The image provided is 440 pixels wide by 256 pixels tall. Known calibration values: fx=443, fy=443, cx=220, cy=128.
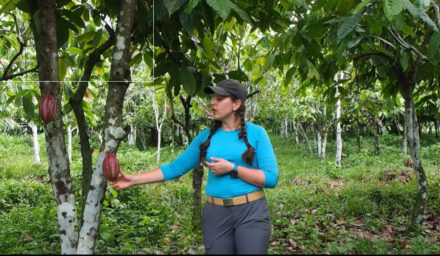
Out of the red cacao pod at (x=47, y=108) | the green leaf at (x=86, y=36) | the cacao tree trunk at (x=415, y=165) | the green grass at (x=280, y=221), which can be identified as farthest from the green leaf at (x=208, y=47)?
the cacao tree trunk at (x=415, y=165)

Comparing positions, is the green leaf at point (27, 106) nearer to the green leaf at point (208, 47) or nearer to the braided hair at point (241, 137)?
the green leaf at point (208, 47)

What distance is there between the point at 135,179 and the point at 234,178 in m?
0.59

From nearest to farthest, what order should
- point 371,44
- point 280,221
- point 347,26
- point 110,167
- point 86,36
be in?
point 110,167
point 347,26
point 86,36
point 371,44
point 280,221

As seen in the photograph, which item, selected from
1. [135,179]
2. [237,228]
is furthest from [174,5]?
[237,228]

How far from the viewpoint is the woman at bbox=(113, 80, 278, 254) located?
2.39 metres

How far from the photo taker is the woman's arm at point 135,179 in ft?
8.24

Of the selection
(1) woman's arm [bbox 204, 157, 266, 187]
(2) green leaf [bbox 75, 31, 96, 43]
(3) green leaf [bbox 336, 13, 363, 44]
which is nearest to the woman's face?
(1) woman's arm [bbox 204, 157, 266, 187]

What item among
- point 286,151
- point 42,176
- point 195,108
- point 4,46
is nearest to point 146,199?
point 195,108

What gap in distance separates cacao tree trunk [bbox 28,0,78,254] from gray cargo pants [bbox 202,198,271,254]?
0.82 meters

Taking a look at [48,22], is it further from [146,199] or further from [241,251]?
[146,199]

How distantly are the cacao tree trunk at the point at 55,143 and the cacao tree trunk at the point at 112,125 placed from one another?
8.7 inches

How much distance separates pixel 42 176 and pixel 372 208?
27.8ft

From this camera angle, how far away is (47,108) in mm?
2527

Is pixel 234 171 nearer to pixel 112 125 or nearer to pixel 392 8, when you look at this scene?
pixel 112 125
